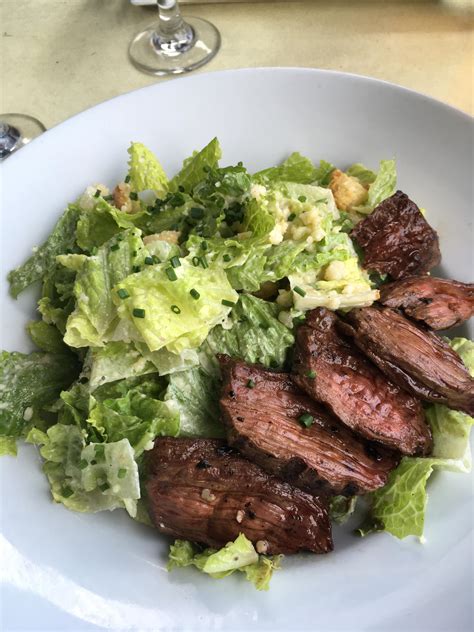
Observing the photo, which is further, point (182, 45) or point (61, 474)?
point (182, 45)

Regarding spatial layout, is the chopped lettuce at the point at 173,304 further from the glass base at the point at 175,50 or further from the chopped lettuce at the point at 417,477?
the glass base at the point at 175,50

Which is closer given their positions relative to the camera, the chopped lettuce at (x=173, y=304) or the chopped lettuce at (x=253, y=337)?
the chopped lettuce at (x=173, y=304)

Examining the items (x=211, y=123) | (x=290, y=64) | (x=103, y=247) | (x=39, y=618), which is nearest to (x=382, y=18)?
(x=290, y=64)

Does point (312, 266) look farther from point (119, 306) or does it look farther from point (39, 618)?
point (39, 618)

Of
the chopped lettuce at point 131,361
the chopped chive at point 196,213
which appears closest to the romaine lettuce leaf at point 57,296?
the chopped lettuce at point 131,361

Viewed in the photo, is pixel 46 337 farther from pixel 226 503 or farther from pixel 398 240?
pixel 398 240

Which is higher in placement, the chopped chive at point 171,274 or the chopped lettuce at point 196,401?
the chopped chive at point 171,274

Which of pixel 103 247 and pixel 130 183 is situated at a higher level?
pixel 130 183
